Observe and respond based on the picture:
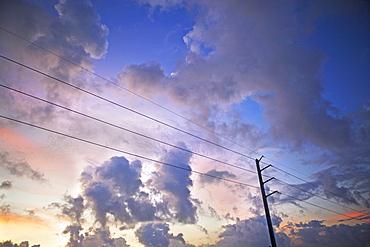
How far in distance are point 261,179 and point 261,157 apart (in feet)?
11.4

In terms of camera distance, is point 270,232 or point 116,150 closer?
point 116,150

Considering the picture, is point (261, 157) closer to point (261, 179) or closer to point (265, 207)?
point (261, 179)

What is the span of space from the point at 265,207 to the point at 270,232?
2716mm

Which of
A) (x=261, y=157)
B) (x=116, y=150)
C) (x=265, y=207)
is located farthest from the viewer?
(x=261, y=157)

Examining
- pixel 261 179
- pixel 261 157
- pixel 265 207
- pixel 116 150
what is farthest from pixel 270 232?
pixel 116 150

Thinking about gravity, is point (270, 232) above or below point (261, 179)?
below

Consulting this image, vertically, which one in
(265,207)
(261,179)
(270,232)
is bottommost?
(270,232)

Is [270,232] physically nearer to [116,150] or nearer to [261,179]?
[261,179]

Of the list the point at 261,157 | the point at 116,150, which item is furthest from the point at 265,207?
the point at 116,150

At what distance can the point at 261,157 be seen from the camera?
27516mm

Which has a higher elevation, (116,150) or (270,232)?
(116,150)

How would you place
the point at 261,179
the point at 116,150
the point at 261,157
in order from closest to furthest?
the point at 116,150 → the point at 261,179 → the point at 261,157

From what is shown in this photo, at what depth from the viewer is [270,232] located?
21.1 metres

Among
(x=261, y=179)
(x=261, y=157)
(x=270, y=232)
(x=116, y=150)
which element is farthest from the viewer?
(x=261, y=157)
